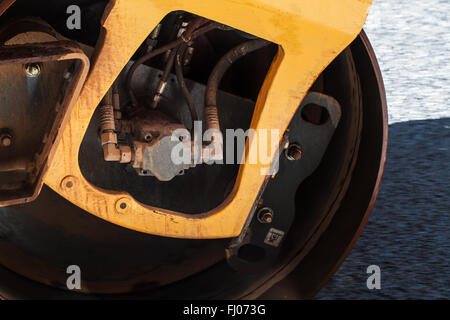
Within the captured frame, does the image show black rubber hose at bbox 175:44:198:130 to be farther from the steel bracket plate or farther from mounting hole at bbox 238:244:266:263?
mounting hole at bbox 238:244:266:263

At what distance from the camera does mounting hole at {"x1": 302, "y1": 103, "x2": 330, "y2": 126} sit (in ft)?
3.51

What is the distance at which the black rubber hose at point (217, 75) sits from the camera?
0.92 metres

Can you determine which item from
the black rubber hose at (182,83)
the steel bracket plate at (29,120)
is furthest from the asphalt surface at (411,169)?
the steel bracket plate at (29,120)

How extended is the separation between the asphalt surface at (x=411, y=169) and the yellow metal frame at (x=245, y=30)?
471 mm

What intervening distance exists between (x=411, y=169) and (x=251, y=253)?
50 centimetres

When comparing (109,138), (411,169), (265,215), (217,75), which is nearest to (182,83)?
(217,75)

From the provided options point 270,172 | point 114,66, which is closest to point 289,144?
point 270,172

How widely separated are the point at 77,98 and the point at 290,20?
30 cm

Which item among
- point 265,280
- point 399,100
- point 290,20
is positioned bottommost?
point 265,280

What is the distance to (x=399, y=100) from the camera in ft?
4.79

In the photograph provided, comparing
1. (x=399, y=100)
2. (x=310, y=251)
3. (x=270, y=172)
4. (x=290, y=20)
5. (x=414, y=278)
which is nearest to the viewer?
(x=290, y=20)

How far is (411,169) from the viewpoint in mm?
1395

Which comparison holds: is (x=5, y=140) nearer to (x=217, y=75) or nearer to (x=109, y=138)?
(x=109, y=138)

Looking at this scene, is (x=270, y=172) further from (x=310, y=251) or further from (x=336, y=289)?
(x=336, y=289)
